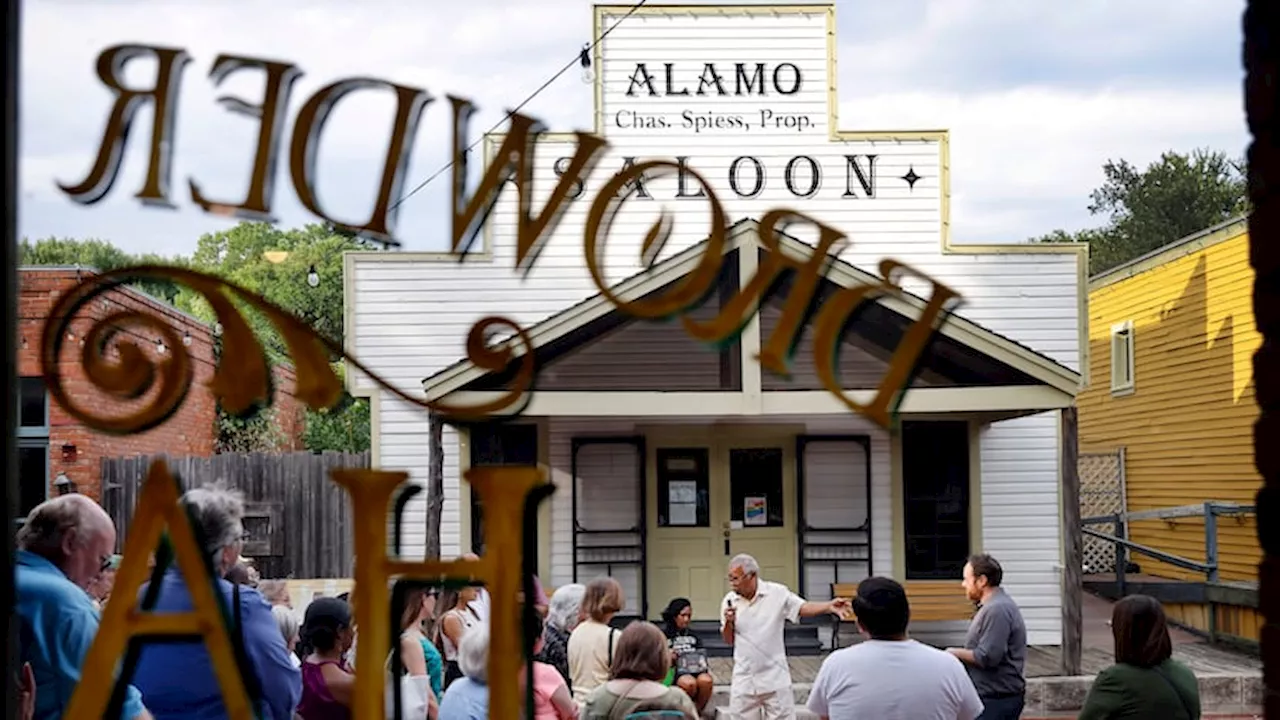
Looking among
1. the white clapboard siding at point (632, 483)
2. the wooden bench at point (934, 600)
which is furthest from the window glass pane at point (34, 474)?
the wooden bench at point (934, 600)

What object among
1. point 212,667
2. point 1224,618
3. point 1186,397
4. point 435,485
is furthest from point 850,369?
point 212,667

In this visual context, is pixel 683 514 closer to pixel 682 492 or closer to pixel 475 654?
pixel 682 492

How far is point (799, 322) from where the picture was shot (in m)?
3.31

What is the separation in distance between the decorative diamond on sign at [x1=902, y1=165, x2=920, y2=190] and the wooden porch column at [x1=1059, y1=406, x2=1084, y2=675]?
3.00 metres

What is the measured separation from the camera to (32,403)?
29.6 ft

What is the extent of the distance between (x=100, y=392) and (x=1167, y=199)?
3589 cm

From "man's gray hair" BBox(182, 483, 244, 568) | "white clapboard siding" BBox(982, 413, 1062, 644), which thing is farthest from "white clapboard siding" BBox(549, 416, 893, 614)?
"man's gray hair" BBox(182, 483, 244, 568)

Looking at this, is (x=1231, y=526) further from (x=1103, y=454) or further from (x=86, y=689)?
(x=86, y=689)

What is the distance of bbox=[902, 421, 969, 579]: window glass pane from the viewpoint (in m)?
13.9

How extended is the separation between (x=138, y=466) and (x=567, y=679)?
18.8 ft

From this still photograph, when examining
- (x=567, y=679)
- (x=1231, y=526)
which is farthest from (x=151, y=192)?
(x=1231, y=526)

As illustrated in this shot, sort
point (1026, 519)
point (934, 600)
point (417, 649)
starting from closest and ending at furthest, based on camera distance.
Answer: point (417, 649)
point (934, 600)
point (1026, 519)

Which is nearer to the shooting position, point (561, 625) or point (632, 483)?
point (561, 625)

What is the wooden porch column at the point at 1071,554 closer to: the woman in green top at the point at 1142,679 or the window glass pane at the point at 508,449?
the window glass pane at the point at 508,449
